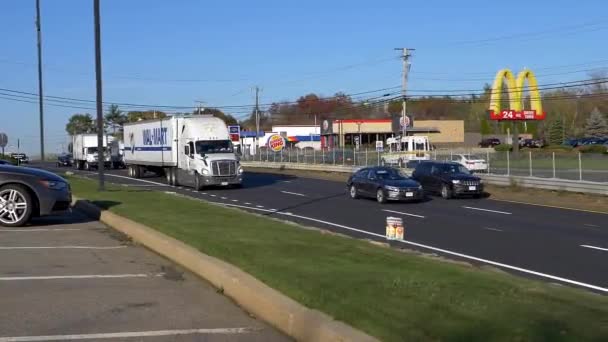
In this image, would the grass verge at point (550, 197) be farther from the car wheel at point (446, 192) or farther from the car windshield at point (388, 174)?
the car windshield at point (388, 174)

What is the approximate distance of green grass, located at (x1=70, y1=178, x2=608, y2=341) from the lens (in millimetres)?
5836

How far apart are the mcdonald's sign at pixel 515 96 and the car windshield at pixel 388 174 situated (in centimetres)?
4379

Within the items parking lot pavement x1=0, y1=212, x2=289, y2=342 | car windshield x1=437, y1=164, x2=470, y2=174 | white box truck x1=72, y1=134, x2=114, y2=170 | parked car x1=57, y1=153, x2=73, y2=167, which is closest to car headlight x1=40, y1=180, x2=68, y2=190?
parking lot pavement x1=0, y1=212, x2=289, y2=342

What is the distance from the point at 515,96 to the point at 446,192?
45.5 metres

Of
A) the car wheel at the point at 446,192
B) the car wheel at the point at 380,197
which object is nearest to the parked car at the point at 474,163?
the car wheel at the point at 446,192

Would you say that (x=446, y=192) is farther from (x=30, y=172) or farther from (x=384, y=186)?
(x=30, y=172)

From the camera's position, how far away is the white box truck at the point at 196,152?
37312 millimetres

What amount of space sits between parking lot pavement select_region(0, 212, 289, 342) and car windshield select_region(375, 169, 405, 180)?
1907 centimetres

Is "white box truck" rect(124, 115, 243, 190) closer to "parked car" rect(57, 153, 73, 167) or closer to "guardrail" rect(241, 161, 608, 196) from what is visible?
"guardrail" rect(241, 161, 608, 196)

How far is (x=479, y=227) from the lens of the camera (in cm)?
2105

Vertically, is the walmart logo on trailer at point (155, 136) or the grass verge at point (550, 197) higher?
the walmart logo on trailer at point (155, 136)

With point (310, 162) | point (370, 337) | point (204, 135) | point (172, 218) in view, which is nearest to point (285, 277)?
point (370, 337)

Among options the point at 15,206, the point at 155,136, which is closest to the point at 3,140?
the point at 155,136

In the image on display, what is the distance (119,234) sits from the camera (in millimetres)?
14242
